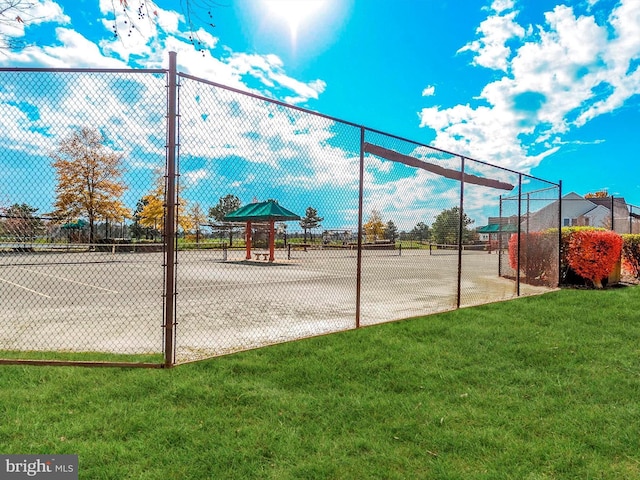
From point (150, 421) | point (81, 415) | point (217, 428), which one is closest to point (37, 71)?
point (81, 415)

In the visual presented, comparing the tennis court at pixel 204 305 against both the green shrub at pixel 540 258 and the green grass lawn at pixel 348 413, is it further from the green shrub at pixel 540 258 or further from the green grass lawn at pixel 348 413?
the green grass lawn at pixel 348 413

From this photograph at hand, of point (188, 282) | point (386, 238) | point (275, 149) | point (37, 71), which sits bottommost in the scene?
point (188, 282)

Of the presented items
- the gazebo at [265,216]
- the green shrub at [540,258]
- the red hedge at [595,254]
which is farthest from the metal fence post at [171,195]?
the red hedge at [595,254]

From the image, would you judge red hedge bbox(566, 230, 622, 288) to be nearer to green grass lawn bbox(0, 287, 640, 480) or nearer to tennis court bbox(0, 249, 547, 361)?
tennis court bbox(0, 249, 547, 361)

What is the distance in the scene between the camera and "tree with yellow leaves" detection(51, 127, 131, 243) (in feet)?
13.0

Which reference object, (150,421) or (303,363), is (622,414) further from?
Answer: (150,421)

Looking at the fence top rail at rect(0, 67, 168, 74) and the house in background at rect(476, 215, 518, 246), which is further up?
the fence top rail at rect(0, 67, 168, 74)

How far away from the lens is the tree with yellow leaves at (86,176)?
13.0 feet

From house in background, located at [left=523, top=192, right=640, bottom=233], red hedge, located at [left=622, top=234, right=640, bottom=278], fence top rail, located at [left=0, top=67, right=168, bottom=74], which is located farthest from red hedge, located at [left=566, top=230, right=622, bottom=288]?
fence top rail, located at [left=0, top=67, right=168, bottom=74]

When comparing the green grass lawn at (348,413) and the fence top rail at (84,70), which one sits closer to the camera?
the green grass lawn at (348,413)

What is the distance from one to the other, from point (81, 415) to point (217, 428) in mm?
975

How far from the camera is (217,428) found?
252 centimetres

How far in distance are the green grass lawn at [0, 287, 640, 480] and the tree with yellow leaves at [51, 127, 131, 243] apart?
1.93 m

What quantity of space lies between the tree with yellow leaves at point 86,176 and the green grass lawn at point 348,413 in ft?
6.33
